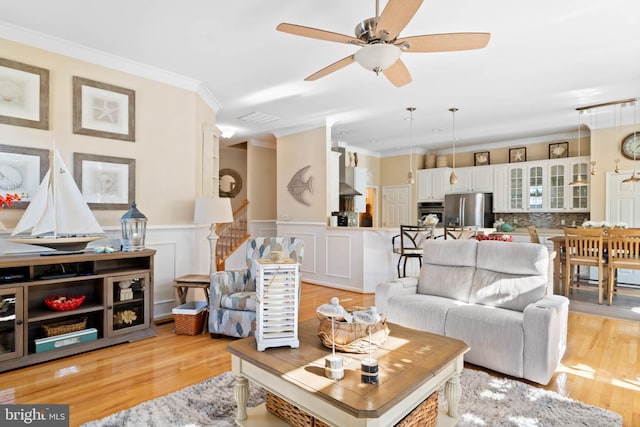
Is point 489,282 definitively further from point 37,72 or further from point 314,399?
point 37,72

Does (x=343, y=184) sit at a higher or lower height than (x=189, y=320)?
higher

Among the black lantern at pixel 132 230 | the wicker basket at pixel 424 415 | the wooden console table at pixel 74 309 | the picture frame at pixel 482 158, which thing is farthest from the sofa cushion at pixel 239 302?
the picture frame at pixel 482 158

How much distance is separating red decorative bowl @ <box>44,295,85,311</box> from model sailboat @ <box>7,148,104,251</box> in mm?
435

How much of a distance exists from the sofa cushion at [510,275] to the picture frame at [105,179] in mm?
3580

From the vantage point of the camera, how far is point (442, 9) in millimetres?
2596

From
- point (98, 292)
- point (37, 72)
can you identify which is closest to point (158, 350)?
point (98, 292)

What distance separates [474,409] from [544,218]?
645cm

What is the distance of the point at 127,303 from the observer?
126 inches

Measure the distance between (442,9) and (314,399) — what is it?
9.19 feet

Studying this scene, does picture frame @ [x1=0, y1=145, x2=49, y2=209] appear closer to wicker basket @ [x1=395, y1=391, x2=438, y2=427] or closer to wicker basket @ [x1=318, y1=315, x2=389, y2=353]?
wicker basket @ [x1=318, y1=315, x2=389, y2=353]

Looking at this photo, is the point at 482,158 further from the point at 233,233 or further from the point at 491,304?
the point at 233,233

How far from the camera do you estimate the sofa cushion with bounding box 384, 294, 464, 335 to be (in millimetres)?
2799

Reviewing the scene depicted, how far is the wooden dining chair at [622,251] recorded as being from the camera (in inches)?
167

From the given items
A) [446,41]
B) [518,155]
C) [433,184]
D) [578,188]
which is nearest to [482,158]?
[518,155]
